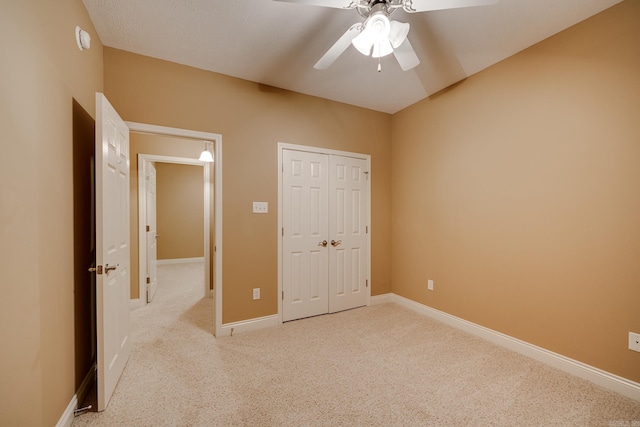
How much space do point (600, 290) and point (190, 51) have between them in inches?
152

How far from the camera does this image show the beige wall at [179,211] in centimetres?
664

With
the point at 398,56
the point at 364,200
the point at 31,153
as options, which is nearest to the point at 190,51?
the point at 31,153

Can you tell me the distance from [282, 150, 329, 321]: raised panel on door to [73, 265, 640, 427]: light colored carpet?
1.19ft

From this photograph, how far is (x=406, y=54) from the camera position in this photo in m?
1.78

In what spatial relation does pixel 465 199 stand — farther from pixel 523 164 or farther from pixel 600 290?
pixel 600 290

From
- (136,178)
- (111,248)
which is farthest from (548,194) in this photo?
(136,178)

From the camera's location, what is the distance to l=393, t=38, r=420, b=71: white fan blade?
1708 mm

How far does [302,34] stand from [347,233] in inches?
89.0

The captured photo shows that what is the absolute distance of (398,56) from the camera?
1.82 meters

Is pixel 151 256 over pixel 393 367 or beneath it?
over

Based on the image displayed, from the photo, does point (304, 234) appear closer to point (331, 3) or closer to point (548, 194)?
point (331, 3)

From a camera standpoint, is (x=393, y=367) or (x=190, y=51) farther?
(x=190, y=51)

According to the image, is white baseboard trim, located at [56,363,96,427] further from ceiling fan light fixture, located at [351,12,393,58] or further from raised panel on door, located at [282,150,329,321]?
ceiling fan light fixture, located at [351,12,393,58]

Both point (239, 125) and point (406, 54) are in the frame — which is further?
point (239, 125)
